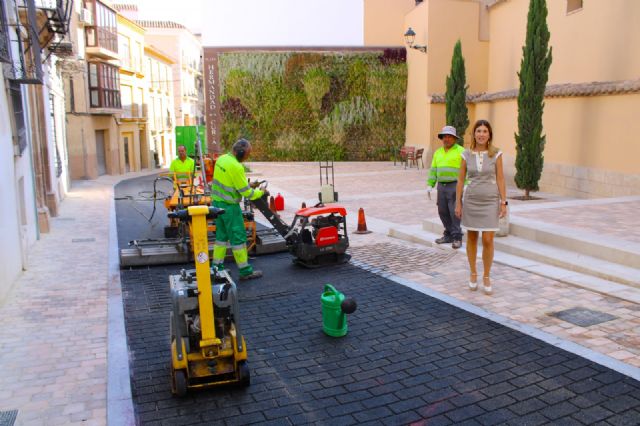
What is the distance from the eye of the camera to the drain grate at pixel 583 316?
5434 mm

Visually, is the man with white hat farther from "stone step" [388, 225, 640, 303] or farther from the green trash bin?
the green trash bin

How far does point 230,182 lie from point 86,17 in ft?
81.4

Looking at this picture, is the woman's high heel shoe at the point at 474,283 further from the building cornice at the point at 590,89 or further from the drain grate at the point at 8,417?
Answer: the building cornice at the point at 590,89

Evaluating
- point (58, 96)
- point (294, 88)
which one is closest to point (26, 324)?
point (58, 96)

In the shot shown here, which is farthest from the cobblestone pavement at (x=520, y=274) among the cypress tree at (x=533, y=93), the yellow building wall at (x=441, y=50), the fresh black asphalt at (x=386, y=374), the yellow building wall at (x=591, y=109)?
the yellow building wall at (x=441, y=50)

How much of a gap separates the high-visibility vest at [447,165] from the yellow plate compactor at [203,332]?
4.86 meters

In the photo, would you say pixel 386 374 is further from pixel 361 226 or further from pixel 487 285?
pixel 361 226

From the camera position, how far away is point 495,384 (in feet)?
13.9

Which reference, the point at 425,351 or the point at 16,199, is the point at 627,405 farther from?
the point at 16,199

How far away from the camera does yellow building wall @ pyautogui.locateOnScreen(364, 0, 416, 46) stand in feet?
104

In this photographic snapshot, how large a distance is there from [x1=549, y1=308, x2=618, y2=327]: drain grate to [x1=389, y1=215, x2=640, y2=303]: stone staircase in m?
0.62

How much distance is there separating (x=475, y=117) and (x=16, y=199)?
1746 centimetres

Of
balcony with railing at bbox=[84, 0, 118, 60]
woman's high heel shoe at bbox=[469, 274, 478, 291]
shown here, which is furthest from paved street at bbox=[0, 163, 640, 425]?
balcony with railing at bbox=[84, 0, 118, 60]

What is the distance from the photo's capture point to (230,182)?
22.4ft
